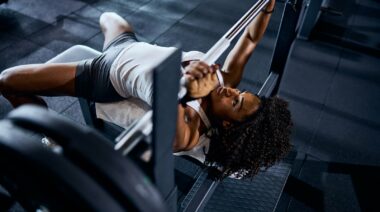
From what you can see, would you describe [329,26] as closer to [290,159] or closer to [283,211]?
[290,159]

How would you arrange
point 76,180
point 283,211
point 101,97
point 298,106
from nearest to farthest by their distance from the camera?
1. point 76,180
2. point 101,97
3. point 283,211
4. point 298,106

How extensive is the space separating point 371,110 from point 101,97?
2.24 metres

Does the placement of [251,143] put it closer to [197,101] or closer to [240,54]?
[197,101]

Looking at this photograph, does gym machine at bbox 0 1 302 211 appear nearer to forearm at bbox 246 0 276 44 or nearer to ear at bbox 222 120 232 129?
ear at bbox 222 120 232 129

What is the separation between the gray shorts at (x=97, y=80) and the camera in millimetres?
1688

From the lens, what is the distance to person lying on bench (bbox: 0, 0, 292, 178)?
1529 mm

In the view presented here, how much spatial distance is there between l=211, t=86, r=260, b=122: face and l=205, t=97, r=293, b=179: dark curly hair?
30mm

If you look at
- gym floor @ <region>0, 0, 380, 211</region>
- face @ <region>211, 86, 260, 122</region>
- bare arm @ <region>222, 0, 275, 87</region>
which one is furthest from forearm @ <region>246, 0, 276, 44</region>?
gym floor @ <region>0, 0, 380, 211</region>

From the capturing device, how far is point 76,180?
558 mm

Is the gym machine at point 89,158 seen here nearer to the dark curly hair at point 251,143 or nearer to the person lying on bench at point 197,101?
the person lying on bench at point 197,101

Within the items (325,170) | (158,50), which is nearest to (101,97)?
(158,50)

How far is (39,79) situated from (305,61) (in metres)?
2.41

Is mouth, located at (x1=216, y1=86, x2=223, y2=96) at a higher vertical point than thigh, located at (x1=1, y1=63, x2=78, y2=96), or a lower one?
higher

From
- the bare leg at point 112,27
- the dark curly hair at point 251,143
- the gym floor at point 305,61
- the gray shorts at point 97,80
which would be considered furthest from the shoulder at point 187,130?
the gym floor at point 305,61
